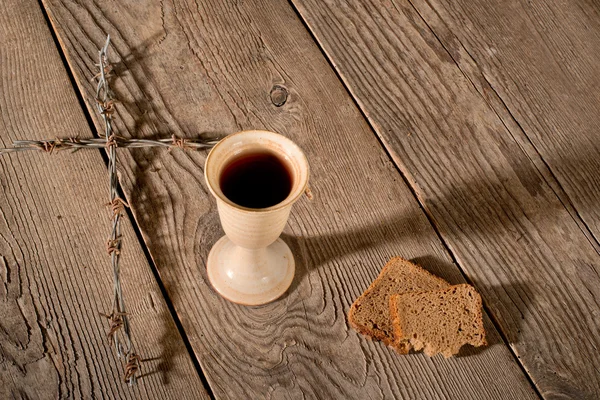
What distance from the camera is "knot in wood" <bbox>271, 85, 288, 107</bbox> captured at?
1.02 metres

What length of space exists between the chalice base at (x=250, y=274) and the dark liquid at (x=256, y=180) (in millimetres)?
128

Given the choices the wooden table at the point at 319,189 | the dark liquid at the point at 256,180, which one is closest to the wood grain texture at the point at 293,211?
the wooden table at the point at 319,189

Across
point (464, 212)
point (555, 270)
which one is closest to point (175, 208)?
point (464, 212)

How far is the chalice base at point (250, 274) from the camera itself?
86 cm

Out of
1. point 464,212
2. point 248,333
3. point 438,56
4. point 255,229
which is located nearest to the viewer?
point 255,229

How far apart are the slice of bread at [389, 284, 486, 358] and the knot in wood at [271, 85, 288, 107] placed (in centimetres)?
41

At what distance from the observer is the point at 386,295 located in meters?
0.89

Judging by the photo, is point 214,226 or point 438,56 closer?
point 214,226

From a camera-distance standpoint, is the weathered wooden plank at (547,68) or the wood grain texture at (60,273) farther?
the weathered wooden plank at (547,68)

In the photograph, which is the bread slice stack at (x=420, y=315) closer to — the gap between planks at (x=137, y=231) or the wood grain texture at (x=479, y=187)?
the wood grain texture at (x=479, y=187)

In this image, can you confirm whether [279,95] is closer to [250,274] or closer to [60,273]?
[250,274]

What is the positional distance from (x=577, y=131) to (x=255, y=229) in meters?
0.69

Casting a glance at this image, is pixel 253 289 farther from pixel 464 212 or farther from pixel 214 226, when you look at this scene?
pixel 464 212

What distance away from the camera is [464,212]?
974 mm
